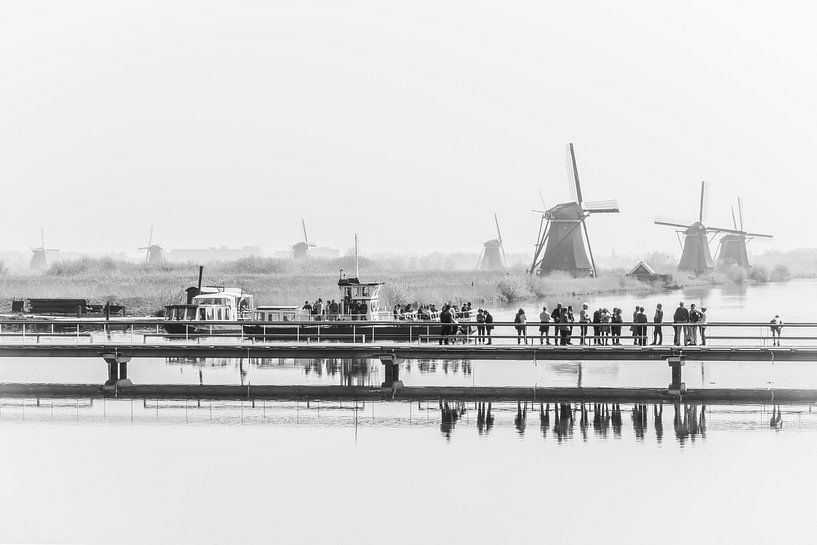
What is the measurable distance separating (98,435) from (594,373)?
69.2 ft

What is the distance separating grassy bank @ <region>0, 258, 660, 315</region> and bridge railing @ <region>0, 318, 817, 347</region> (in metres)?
18.6

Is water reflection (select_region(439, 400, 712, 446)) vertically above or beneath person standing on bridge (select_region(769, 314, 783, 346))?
beneath

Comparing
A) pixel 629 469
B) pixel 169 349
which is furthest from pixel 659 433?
pixel 169 349

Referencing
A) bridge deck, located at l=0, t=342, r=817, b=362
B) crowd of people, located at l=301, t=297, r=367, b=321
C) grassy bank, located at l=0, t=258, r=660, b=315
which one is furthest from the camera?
grassy bank, located at l=0, t=258, r=660, b=315

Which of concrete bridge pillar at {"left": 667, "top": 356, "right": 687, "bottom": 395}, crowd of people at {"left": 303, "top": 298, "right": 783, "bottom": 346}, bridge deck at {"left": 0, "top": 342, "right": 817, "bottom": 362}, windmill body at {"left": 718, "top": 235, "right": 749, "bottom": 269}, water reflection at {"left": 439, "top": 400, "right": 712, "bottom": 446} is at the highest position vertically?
windmill body at {"left": 718, "top": 235, "right": 749, "bottom": 269}

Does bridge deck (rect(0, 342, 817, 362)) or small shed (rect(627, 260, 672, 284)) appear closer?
bridge deck (rect(0, 342, 817, 362))

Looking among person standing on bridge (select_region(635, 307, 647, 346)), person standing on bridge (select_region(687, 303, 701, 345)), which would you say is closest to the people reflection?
person standing on bridge (select_region(635, 307, 647, 346))

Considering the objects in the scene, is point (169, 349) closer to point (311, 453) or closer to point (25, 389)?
point (25, 389)

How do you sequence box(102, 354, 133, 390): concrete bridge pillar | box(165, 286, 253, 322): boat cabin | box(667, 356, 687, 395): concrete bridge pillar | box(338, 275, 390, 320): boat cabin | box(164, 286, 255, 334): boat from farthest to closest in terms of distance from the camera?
box(165, 286, 253, 322): boat cabin, box(164, 286, 255, 334): boat, box(338, 275, 390, 320): boat cabin, box(102, 354, 133, 390): concrete bridge pillar, box(667, 356, 687, 395): concrete bridge pillar

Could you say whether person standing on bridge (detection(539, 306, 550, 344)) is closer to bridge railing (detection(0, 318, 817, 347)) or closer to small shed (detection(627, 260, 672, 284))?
bridge railing (detection(0, 318, 817, 347))

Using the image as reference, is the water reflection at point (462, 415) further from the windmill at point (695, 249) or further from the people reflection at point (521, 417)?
the windmill at point (695, 249)

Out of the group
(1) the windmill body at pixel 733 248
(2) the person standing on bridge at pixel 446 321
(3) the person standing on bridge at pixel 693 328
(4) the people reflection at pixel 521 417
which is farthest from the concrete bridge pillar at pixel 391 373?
(1) the windmill body at pixel 733 248

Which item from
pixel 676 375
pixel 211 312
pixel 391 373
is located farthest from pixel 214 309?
pixel 676 375

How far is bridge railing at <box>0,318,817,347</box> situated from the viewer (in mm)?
34844
